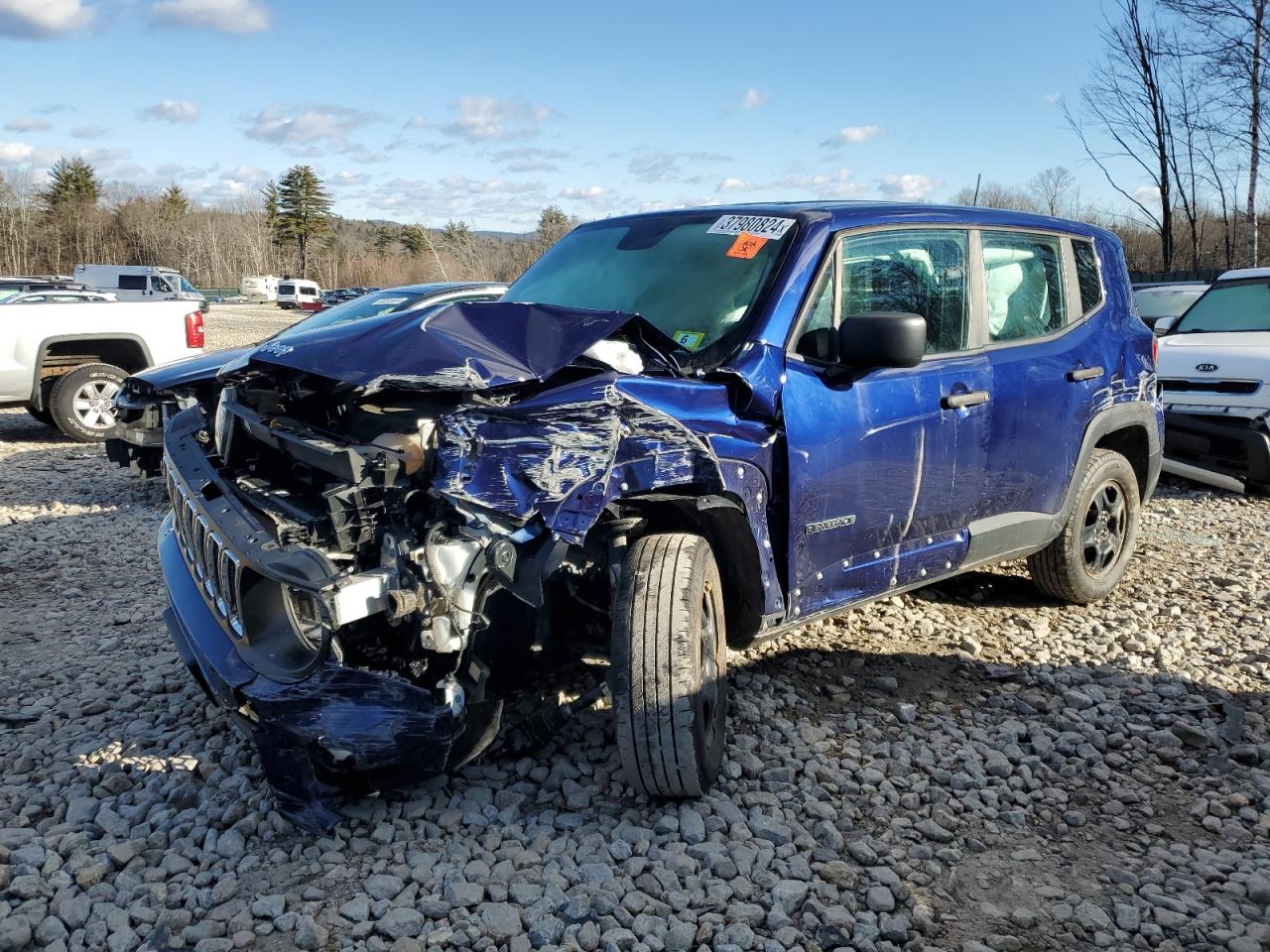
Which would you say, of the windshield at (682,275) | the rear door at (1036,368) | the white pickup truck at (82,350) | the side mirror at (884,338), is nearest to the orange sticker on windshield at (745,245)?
the windshield at (682,275)

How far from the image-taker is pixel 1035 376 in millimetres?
4207

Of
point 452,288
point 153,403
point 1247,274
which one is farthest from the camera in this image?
point 1247,274

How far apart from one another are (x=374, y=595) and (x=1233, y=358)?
7467mm

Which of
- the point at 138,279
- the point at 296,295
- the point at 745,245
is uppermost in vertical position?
the point at 296,295

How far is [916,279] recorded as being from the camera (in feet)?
12.8

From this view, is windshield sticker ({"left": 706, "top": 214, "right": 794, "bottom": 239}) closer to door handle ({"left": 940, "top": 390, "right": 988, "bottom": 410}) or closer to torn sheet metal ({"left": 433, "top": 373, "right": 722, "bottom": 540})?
door handle ({"left": 940, "top": 390, "right": 988, "bottom": 410})

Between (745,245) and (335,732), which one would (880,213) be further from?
(335,732)

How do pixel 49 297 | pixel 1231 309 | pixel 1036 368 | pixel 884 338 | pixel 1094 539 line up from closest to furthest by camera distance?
pixel 884 338 < pixel 1036 368 < pixel 1094 539 < pixel 1231 309 < pixel 49 297

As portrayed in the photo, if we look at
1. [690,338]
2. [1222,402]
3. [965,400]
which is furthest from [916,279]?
[1222,402]

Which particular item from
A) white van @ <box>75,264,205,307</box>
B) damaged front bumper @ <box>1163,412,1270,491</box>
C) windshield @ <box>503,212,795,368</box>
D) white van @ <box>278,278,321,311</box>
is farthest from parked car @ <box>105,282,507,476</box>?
white van @ <box>278,278,321,311</box>

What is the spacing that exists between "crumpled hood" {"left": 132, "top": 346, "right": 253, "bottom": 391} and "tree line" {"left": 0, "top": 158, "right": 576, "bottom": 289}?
56060mm

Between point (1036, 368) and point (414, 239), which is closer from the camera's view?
point (1036, 368)

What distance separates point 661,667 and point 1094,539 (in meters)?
3.05

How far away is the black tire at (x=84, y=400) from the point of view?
927 centimetres
